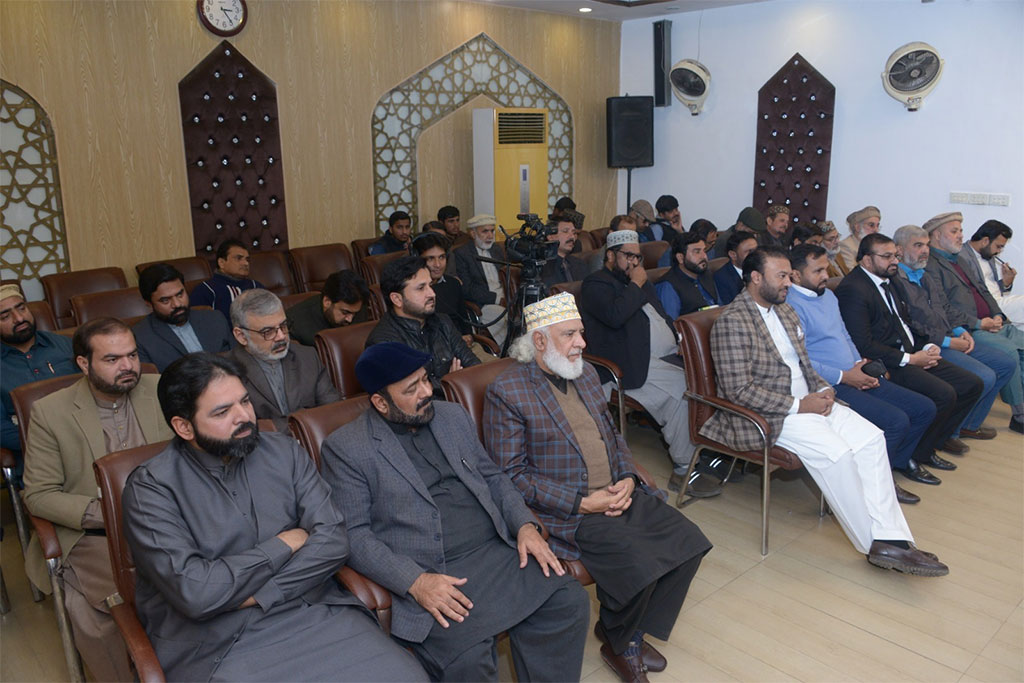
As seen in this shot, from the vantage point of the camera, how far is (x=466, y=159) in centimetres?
771

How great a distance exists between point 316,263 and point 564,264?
205 cm

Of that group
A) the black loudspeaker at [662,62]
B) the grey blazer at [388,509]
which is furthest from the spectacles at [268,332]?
the black loudspeaker at [662,62]

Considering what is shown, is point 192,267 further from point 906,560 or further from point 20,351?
point 906,560

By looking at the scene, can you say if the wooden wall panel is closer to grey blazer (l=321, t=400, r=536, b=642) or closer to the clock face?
the clock face

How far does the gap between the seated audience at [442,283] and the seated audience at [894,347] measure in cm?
218

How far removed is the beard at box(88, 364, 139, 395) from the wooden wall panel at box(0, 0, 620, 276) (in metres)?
3.32

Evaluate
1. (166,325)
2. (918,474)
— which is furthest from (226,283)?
(918,474)

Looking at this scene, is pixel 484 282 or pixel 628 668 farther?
pixel 484 282

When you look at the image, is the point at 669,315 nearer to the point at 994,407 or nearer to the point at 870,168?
the point at 994,407

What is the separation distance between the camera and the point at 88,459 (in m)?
2.52

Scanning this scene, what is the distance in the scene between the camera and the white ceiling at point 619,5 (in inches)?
297

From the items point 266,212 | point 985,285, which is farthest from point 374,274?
point 985,285

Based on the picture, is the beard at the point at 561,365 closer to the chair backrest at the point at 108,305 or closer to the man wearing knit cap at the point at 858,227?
the chair backrest at the point at 108,305

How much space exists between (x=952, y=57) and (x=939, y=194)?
3.67ft
